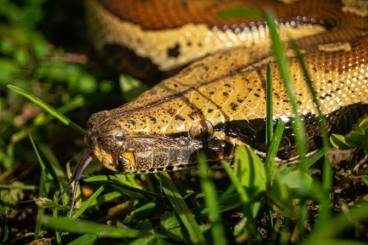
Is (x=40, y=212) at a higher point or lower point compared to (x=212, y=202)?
lower

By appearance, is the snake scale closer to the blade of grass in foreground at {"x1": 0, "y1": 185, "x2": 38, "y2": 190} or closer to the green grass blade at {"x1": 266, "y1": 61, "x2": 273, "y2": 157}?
the green grass blade at {"x1": 266, "y1": 61, "x2": 273, "y2": 157}

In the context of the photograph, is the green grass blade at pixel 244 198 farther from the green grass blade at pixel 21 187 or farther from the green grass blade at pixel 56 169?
the green grass blade at pixel 21 187

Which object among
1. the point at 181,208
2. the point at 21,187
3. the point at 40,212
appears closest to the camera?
the point at 181,208

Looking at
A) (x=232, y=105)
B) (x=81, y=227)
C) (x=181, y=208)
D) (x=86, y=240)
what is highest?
(x=232, y=105)

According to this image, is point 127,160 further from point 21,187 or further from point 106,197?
point 21,187

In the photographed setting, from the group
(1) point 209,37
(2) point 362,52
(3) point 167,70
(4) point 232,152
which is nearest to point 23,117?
(3) point 167,70

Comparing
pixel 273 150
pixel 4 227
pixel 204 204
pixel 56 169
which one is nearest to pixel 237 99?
pixel 273 150

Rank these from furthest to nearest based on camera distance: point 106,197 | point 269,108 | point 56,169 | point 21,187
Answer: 1. point 56,169
2. point 21,187
3. point 106,197
4. point 269,108
